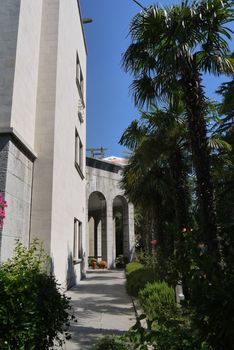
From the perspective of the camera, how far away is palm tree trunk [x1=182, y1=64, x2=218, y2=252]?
18.0 ft

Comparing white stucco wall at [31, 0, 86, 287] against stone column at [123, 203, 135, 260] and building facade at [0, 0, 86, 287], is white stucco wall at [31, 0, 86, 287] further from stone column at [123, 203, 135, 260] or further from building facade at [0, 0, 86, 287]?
stone column at [123, 203, 135, 260]

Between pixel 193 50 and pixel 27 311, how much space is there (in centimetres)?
610

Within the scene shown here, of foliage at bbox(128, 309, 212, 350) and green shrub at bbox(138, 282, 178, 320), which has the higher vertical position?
foliage at bbox(128, 309, 212, 350)

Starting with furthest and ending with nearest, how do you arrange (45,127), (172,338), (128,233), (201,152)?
(128,233)
(45,127)
(201,152)
(172,338)

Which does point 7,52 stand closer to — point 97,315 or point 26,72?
point 26,72

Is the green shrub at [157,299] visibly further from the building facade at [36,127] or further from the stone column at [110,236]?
the stone column at [110,236]

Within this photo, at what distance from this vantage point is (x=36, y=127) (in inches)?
343

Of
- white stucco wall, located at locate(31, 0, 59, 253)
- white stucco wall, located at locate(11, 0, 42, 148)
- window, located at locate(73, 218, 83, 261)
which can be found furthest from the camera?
window, located at locate(73, 218, 83, 261)

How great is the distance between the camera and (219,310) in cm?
224

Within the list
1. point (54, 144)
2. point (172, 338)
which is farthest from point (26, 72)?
point (172, 338)

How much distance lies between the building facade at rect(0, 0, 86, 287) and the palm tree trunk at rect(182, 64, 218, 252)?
3.86 m

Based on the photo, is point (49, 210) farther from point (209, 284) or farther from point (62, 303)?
point (209, 284)

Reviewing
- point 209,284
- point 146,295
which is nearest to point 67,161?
point 146,295

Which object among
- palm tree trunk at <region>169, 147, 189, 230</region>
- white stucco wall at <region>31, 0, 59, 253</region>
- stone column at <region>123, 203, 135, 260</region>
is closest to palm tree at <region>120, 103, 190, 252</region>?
palm tree trunk at <region>169, 147, 189, 230</region>
